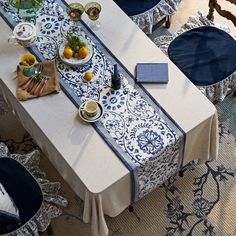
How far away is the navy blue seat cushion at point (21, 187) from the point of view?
92.0 inches

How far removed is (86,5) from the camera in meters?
2.63

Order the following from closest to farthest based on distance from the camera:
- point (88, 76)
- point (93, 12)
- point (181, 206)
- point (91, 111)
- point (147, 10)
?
point (91, 111)
point (88, 76)
point (93, 12)
point (181, 206)
point (147, 10)

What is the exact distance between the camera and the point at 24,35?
251cm

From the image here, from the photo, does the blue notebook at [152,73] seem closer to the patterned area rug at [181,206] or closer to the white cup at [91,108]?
the white cup at [91,108]

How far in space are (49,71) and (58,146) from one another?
39cm

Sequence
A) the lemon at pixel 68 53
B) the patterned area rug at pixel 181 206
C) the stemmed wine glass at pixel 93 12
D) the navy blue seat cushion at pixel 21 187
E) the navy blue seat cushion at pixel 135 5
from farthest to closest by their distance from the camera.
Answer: the navy blue seat cushion at pixel 135 5 < the patterned area rug at pixel 181 206 < the stemmed wine glass at pixel 93 12 < the lemon at pixel 68 53 < the navy blue seat cushion at pixel 21 187

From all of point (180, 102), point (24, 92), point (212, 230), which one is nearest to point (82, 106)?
point (24, 92)

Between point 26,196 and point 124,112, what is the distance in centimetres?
57

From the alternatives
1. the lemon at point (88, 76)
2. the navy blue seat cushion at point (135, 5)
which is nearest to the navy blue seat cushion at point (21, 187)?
the lemon at point (88, 76)

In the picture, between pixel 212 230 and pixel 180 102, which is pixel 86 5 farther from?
pixel 212 230

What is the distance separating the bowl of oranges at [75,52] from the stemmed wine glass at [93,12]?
139 mm

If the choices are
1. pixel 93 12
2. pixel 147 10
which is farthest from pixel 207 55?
pixel 93 12

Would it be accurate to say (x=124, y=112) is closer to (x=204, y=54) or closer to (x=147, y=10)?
(x=204, y=54)

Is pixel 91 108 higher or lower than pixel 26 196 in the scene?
higher
